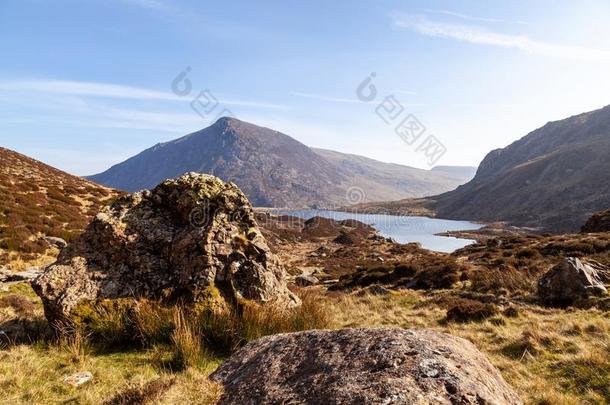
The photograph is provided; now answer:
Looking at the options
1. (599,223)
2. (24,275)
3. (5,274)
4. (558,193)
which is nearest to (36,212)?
(5,274)

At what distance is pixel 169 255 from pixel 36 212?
23.6 m

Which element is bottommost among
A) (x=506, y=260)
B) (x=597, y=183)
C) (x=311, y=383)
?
(x=506, y=260)

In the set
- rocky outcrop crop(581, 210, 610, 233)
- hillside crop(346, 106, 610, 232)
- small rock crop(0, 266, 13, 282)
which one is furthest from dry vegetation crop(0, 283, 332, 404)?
hillside crop(346, 106, 610, 232)

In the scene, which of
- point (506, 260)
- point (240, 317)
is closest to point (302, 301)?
point (240, 317)

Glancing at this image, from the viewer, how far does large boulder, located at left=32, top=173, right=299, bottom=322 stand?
8281 millimetres

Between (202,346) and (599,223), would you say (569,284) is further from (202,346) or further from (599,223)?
(599,223)

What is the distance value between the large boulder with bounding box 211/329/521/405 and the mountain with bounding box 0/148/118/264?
61.1 feet

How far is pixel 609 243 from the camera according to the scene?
24.5 meters

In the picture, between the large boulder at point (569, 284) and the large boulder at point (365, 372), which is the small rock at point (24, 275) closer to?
the large boulder at point (365, 372)

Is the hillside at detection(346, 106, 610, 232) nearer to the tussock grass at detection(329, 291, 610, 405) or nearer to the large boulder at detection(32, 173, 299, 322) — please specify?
the tussock grass at detection(329, 291, 610, 405)

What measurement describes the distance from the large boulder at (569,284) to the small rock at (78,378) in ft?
50.9

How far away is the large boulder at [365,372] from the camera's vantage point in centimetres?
343

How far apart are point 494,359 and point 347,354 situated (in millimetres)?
5363

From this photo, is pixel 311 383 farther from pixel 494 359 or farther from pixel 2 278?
pixel 2 278
